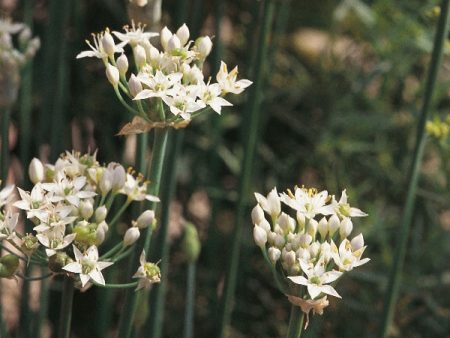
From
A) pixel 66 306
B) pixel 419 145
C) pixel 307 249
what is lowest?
pixel 66 306

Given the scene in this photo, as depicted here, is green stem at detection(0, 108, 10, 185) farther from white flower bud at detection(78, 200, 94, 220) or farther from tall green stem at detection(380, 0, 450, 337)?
tall green stem at detection(380, 0, 450, 337)

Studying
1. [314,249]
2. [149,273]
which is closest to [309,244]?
[314,249]

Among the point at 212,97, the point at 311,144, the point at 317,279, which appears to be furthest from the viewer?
the point at 311,144

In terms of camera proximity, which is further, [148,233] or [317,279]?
[148,233]

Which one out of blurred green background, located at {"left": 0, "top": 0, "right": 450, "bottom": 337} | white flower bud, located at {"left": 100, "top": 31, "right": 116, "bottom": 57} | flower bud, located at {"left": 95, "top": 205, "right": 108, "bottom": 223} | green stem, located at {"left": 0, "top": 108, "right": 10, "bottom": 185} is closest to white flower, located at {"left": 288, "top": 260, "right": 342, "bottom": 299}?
flower bud, located at {"left": 95, "top": 205, "right": 108, "bottom": 223}

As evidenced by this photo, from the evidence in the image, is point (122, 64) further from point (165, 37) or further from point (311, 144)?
point (311, 144)

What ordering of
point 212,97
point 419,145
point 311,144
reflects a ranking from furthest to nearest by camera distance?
point 311,144
point 419,145
point 212,97

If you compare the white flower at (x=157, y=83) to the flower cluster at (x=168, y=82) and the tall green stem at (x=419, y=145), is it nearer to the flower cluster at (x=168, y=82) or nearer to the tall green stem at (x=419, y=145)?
the flower cluster at (x=168, y=82)

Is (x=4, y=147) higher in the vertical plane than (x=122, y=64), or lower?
lower
